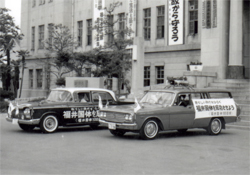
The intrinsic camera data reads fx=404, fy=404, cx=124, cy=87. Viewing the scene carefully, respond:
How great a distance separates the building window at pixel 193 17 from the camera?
28.9 metres

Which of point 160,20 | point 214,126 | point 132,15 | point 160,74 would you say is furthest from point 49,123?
point 132,15

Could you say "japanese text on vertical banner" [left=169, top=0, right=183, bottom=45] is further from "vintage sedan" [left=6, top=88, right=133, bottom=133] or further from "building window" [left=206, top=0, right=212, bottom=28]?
"vintage sedan" [left=6, top=88, right=133, bottom=133]

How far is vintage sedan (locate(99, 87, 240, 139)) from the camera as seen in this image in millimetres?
12109

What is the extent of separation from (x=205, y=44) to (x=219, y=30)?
129 cm

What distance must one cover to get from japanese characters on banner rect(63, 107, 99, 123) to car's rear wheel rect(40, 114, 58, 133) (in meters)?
0.39

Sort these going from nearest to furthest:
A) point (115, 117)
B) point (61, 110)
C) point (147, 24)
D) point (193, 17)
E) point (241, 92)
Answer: point (115, 117) < point (61, 110) < point (241, 92) < point (193, 17) < point (147, 24)

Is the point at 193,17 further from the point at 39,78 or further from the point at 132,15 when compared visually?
the point at 39,78

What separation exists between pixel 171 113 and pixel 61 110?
3884 mm

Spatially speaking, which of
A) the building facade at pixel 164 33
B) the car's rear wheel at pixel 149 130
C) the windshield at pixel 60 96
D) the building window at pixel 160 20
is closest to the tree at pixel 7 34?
the building facade at pixel 164 33

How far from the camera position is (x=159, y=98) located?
43.3 ft

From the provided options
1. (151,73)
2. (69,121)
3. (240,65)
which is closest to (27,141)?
(69,121)

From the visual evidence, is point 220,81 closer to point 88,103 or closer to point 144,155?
point 88,103

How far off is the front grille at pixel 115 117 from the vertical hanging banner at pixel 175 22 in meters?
17.5

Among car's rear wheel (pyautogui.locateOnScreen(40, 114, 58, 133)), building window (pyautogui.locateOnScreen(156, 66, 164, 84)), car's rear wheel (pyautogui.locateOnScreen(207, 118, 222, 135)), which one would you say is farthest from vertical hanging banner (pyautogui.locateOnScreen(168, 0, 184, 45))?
car's rear wheel (pyautogui.locateOnScreen(40, 114, 58, 133))
